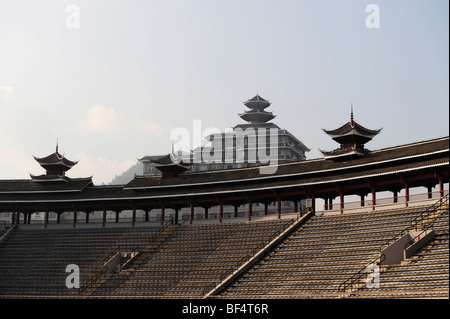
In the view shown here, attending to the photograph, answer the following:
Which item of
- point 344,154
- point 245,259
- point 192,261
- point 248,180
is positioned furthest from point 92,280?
point 344,154

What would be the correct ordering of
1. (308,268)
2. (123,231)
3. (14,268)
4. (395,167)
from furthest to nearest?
(123,231), (14,268), (395,167), (308,268)

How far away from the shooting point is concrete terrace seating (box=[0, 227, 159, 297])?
2045 inches

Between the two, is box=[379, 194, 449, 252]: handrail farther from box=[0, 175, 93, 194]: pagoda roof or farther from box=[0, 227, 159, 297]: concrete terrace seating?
box=[0, 175, 93, 194]: pagoda roof

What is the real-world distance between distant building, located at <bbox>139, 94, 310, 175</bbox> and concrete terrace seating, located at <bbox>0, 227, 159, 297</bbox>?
54337mm

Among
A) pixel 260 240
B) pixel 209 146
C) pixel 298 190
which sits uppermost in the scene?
pixel 209 146

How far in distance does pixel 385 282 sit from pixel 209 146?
8982cm

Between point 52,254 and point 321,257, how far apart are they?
28.0 meters

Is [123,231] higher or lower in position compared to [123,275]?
higher

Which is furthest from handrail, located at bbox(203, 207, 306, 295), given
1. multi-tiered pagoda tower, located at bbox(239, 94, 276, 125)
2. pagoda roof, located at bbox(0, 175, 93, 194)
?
multi-tiered pagoda tower, located at bbox(239, 94, 276, 125)

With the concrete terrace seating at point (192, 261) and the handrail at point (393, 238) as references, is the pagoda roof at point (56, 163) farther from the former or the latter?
the handrail at point (393, 238)
